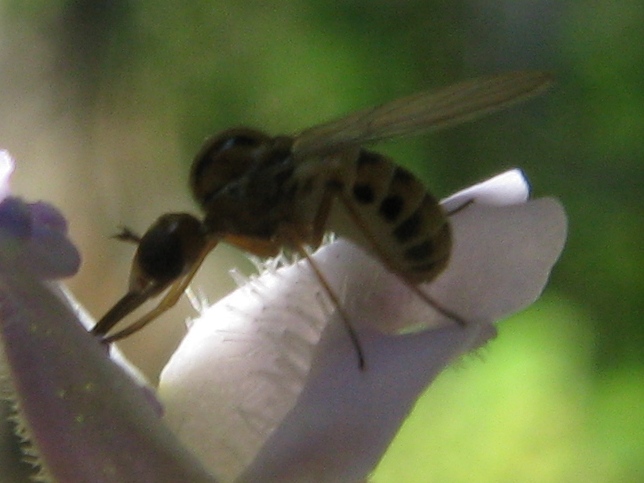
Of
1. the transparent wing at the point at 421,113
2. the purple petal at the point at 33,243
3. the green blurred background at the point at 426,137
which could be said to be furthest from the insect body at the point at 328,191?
the green blurred background at the point at 426,137

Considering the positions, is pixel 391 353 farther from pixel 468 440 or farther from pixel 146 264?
pixel 468 440

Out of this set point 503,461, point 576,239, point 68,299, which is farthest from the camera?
point 576,239

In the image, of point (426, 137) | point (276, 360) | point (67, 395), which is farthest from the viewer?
point (426, 137)

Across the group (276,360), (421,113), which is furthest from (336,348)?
(421,113)

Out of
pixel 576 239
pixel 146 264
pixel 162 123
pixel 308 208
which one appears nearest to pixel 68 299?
pixel 146 264

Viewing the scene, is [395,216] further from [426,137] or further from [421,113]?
[426,137]

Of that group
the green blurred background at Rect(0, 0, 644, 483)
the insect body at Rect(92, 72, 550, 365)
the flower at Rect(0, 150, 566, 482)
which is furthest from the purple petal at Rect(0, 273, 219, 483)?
the green blurred background at Rect(0, 0, 644, 483)

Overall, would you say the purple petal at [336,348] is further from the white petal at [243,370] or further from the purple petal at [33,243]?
the purple petal at [33,243]

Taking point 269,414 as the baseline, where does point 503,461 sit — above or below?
below
